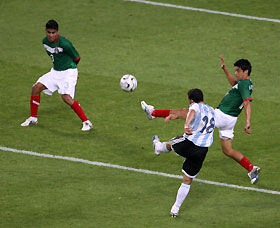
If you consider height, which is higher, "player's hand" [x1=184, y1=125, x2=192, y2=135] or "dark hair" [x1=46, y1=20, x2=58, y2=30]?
"dark hair" [x1=46, y1=20, x2=58, y2=30]

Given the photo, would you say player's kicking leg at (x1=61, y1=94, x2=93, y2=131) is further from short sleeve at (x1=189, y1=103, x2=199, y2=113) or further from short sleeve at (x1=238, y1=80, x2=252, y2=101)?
short sleeve at (x1=189, y1=103, x2=199, y2=113)

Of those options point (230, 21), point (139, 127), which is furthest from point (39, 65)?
point (230, 21)

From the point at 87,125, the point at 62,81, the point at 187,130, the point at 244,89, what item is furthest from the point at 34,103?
the point at 187,130

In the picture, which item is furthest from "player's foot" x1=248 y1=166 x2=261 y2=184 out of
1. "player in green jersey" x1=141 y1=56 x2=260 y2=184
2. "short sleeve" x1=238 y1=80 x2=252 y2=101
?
"short sleeve" x1=238 y1=80 x2=252 y2=101

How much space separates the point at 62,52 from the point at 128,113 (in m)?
2.18

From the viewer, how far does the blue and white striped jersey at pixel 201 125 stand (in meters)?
12.3

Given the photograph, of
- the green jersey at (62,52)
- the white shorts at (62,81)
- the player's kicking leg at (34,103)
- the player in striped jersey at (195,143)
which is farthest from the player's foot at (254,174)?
the player's kicking leg at (34,103)

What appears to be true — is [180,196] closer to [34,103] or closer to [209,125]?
[209,125]

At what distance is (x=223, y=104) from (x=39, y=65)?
707 cm

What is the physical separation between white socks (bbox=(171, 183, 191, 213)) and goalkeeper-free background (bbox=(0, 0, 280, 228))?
23cm

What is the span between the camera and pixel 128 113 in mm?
17188

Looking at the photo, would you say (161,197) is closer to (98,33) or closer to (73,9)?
(98,33)

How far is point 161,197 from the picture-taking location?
13172 millimetres

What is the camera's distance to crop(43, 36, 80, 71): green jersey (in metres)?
15.9
